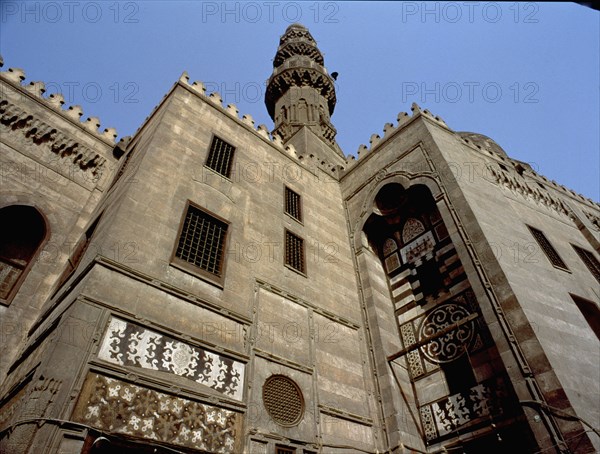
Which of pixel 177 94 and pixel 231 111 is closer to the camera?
pixel 177 94

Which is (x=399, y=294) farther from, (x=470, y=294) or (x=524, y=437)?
(x=524, y=437)

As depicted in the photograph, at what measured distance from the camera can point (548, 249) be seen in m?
12.2

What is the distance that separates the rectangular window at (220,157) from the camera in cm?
1169

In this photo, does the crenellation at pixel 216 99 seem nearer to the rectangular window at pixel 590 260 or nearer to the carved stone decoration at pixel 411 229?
the carved stone decoration at pixel 411 229

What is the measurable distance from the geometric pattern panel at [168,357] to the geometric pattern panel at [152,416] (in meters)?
0.42

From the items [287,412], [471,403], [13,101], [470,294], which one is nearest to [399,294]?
[470,294]

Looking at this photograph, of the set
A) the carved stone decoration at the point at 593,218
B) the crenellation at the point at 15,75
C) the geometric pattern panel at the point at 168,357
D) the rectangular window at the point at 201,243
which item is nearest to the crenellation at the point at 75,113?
the crenellation at the point at 15,75

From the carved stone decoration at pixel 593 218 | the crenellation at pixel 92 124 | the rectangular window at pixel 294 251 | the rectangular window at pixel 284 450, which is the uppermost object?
the crenellation at pixel 92 124

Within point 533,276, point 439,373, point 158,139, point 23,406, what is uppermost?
point 158,139

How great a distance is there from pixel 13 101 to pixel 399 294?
14220 mm

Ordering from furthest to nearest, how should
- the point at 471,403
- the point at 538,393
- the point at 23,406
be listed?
1. the point at 471,403
2. the point at 538,393
3. the point at 23,406

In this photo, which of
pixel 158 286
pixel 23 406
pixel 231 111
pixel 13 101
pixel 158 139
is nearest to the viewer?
pixel 23 406

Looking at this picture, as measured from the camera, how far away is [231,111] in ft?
46.0

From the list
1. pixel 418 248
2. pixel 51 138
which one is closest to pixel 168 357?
pixel 418 248
